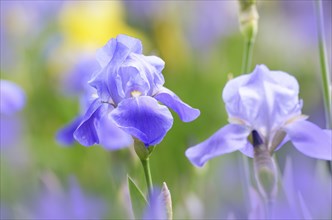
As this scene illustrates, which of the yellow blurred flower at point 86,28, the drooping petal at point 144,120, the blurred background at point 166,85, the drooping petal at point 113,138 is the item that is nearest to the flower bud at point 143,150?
the drooping petal at point 144,120

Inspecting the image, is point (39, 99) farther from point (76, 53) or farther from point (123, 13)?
point (123, 13)

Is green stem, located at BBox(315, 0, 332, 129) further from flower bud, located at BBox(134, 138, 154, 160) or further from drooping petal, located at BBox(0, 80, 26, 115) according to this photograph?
drooping petal, located at BBox(0, 80, 26, 115)

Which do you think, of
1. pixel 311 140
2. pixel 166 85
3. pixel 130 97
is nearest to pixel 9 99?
pixel 130 97

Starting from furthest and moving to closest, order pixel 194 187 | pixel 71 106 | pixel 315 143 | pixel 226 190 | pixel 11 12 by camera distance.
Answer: pixel 11 12
pixel 71 106
pixel 226 190
pixel 194 187
pixel 315 143

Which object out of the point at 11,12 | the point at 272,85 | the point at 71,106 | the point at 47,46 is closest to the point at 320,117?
the point at 71,106

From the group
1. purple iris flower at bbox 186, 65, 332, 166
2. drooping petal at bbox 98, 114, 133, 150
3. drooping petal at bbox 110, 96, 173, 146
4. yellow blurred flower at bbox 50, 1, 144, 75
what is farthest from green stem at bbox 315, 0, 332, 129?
yellow blurred flower at bbox 50, 1, 144, 75
